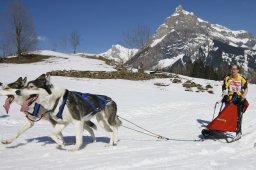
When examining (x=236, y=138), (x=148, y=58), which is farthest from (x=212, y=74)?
(x=236, y=138)

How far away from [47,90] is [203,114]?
10.4 meters

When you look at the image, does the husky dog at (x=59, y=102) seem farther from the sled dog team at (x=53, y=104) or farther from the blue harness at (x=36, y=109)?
the blue harness at (x=36, y=109)

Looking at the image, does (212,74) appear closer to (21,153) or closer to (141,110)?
(141,110)

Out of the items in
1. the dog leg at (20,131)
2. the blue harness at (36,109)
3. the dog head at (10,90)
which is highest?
the dog head at (10,90)

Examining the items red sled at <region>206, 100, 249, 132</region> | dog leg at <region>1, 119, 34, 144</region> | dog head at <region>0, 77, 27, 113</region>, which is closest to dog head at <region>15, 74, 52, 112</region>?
dog head at <region>0, 77, 27, 113</region>

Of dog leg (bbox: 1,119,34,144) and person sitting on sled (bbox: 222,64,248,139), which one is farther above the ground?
person sitting on sled (bbox: 222,64,248,139)

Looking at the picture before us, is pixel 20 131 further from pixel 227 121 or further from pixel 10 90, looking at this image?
pixel 227 121

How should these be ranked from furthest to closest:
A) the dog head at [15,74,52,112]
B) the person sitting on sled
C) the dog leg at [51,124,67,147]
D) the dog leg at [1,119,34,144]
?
the person sitting on sled
the dog leg at [1,119,34,144]
the dog leg at [51,124,67,147]
the dog head at [15,74,52,112]

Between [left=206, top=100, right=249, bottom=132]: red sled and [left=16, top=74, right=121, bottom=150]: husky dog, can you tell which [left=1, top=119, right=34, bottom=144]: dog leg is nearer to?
[left=16, top=74, right=121, bottom=150]: husky dog

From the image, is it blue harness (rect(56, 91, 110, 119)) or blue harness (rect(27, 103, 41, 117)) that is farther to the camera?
blue harness (rect(27, 103, 41, 117))

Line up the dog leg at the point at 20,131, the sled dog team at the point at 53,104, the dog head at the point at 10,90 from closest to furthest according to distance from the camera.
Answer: the sled dog team at the point at 53,104
the dog head at the point at 10,90
the dog leg at the point at 20,131

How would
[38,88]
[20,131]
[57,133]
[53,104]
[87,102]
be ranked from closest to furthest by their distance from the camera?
[38,88]
[53,104]
[57,133]
[20,131]
[87,102]

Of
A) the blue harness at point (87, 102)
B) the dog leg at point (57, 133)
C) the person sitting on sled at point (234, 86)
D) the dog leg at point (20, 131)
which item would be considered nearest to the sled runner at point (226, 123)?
the person sitting on sled at point (234, 86)

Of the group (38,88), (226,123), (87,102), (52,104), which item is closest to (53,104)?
(52,104)
